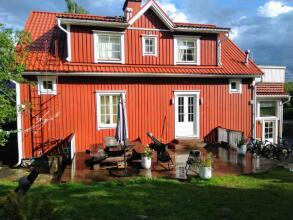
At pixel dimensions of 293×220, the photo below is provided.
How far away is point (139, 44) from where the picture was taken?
45.9 feet

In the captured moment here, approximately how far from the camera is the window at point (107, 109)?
42.7ft

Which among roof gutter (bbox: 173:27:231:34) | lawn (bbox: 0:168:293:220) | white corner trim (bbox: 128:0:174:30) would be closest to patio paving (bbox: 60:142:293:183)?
lawn (bbox: 0:168:293:220)

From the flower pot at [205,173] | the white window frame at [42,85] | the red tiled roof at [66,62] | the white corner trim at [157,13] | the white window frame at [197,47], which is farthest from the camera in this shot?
the white window frame at [197,47]

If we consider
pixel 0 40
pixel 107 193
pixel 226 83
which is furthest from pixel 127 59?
pixel 107 193

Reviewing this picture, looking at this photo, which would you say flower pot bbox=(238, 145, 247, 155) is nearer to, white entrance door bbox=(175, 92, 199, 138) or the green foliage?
white entrance door bbox=(175, 92, 199, 138)

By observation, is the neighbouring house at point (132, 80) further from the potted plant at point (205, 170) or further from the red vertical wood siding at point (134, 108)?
the potted plant at point (205, 170)

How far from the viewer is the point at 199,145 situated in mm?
14000

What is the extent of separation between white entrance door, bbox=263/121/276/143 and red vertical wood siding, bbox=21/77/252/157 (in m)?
2.51

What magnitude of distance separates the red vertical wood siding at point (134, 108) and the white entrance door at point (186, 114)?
26 centimetres

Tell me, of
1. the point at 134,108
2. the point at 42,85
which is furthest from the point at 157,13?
the point at 42,85

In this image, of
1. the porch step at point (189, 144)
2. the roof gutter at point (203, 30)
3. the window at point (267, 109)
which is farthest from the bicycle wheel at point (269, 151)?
the roof gutter at point (203, 30)

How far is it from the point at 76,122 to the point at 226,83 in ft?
24.6

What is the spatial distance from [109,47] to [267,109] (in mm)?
9983

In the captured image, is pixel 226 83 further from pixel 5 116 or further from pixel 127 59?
pixel 5 116
